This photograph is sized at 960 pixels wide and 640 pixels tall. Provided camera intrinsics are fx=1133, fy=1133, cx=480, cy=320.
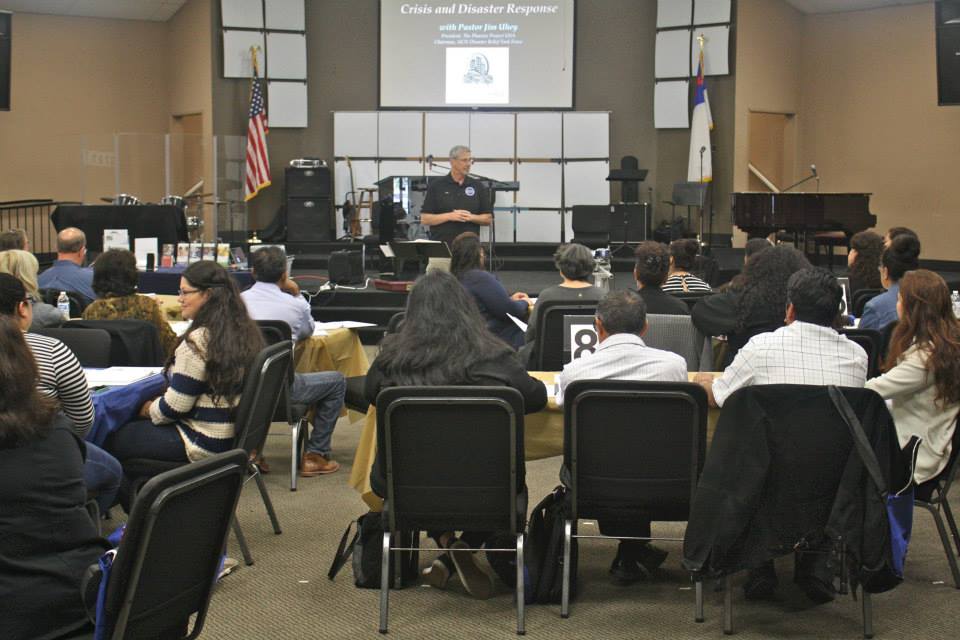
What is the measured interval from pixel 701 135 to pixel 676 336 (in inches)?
397

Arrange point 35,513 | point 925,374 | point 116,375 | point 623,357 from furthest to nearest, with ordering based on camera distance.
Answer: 1. point 116,375
2. point 925,374
3. point 623,357
4. point 35,513

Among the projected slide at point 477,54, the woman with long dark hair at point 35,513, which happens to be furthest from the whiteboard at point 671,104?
the woman with long dark hair at point 35,513

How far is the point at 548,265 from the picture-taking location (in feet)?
45.6

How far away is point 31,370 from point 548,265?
1167cm

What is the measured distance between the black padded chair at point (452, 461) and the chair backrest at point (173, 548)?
1.08 meters

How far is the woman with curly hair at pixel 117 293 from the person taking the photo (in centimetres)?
499

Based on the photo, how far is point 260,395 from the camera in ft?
12.9

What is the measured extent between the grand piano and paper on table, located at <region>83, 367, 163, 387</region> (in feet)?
29.3

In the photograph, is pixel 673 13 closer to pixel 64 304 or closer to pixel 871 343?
pixel 64 304

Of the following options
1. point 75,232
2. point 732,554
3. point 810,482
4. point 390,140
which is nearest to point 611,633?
point 732,554

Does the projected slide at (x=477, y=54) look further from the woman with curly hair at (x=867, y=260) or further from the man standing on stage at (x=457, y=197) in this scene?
the woman with curly hair at (x=867, y=260)

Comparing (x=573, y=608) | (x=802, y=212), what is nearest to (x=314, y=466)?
(x=573, y=608)

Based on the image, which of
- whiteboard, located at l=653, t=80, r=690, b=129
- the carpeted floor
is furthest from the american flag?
the carpeted floor

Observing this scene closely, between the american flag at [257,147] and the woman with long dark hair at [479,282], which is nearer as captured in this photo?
the woman with long dark hair at [479,282]
